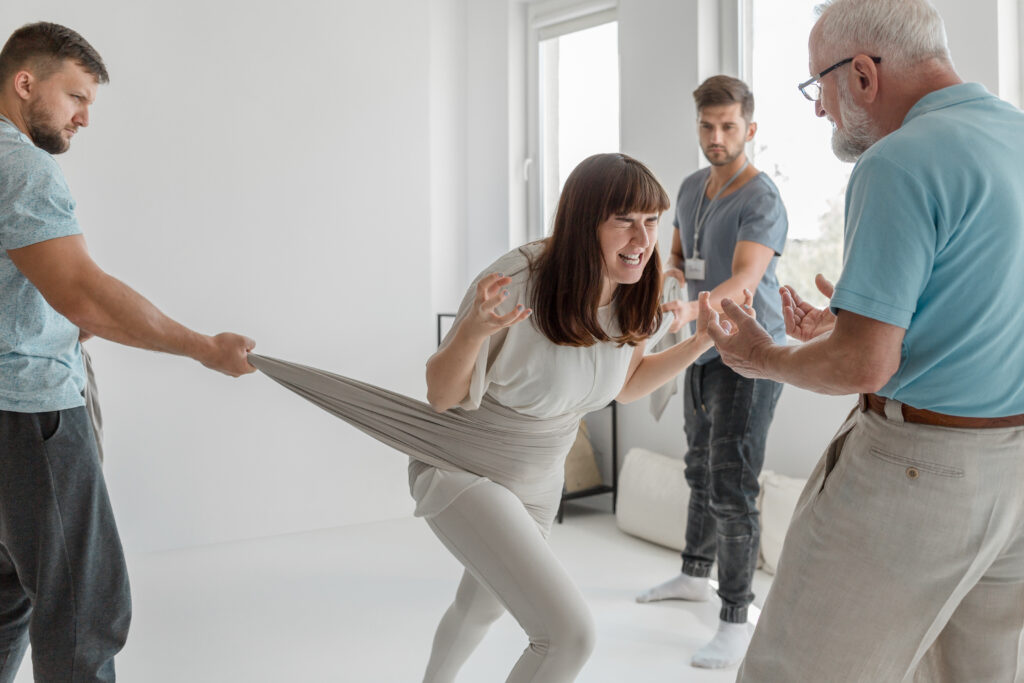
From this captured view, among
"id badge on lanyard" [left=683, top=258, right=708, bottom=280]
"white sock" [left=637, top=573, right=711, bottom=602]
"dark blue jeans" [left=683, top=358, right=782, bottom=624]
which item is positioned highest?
"id badge on lanyard" [left=683, top=258, right=708, bottom=280]

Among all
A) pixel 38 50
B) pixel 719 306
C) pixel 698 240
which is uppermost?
pixel 38 50

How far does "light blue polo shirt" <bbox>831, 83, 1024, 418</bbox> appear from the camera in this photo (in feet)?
4.19

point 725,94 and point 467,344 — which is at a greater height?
point 725,94

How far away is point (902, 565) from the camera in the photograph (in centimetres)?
137

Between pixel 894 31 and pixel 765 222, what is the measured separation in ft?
4.81

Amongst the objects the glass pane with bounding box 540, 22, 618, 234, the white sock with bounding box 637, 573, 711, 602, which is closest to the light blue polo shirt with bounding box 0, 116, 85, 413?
the white sock with bounding box 637, 573, 711, 602

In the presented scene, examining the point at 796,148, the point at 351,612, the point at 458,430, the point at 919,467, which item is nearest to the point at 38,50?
the point at 458,430

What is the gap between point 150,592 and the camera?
11.3ft

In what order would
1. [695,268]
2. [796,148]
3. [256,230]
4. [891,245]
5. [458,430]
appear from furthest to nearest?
[256,230], [796,148], [695,268], [458,430], [891,245]

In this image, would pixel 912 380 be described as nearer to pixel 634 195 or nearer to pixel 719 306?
pixel 634 195

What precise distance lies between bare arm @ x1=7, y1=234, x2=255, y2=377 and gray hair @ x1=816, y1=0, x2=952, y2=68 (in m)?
1.35

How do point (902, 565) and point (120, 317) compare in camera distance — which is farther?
point (120, 317)

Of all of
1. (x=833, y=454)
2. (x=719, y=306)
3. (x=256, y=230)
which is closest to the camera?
(x=833, y=454)

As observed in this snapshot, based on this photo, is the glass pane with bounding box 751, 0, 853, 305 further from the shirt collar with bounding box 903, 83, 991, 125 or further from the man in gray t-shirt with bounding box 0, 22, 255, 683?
the man in gray t-shirt with bounding box 0, 22, 255, 683
